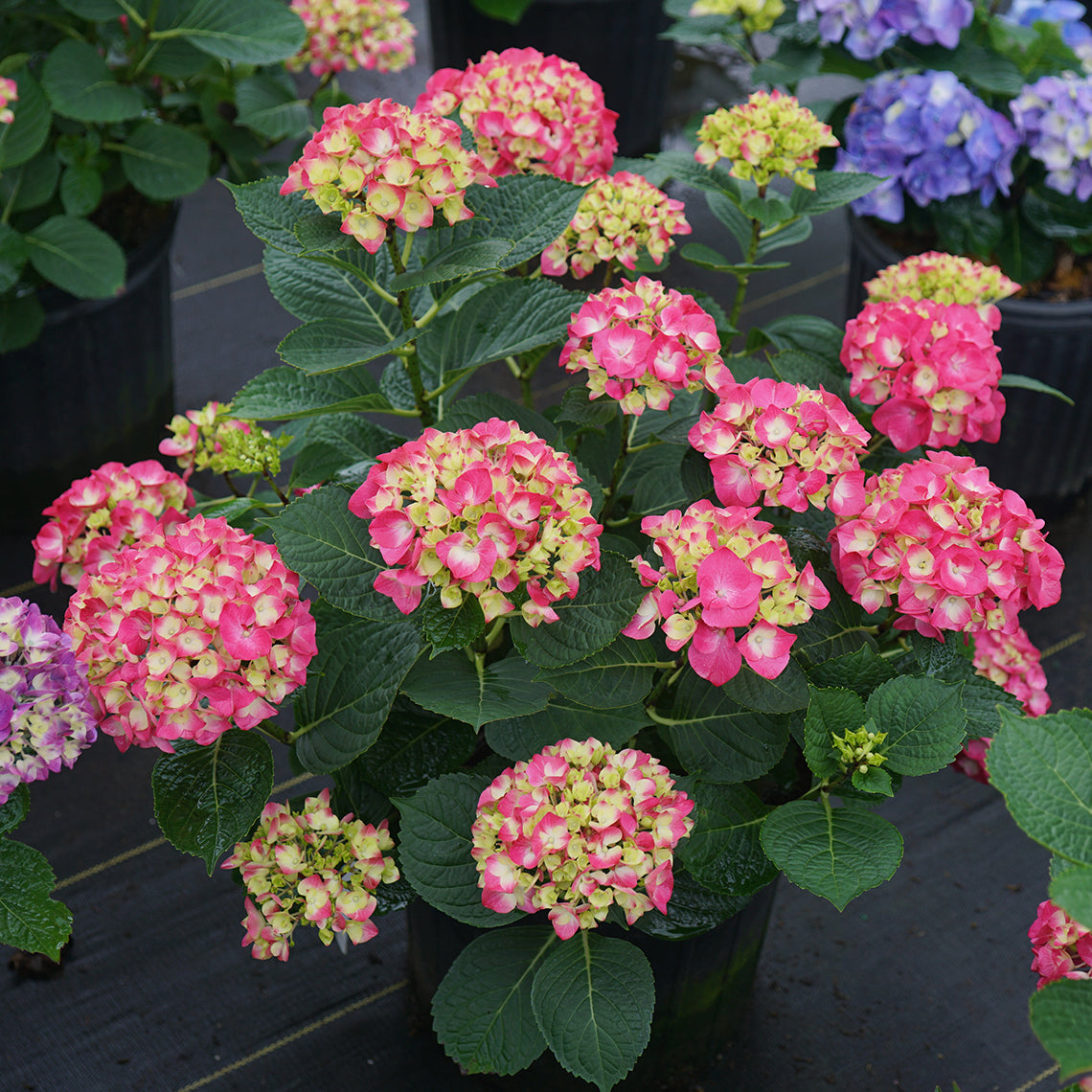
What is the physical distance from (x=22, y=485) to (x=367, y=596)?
125cm

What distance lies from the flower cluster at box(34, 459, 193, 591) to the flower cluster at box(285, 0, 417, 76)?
41.1 inches

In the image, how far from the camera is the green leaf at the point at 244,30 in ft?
5.73

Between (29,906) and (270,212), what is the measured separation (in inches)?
23.1

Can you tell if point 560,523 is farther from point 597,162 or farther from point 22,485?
point 22,485

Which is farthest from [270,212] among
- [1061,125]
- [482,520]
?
[1061,125]

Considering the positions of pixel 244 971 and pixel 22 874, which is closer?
pixel 22 874

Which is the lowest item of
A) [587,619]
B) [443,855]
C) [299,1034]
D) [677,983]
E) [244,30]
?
[299,1034]

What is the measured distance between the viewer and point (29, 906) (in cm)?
98

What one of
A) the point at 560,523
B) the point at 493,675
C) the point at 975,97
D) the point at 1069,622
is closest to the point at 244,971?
the point at 493,675

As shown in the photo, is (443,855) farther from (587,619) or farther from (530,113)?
(530,113)

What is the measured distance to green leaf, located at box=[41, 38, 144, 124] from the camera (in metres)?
1.77

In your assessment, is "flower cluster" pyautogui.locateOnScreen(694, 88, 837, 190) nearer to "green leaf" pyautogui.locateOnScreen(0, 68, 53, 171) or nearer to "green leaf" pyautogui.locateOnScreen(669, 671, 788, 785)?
"green leaf" pyautogui.locateOnScreen(669, 671, 788, 785)

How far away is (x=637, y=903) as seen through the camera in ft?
3.11

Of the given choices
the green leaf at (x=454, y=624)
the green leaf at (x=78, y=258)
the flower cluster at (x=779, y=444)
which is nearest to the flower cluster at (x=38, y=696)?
the green leaf at (x=454, y=624)
